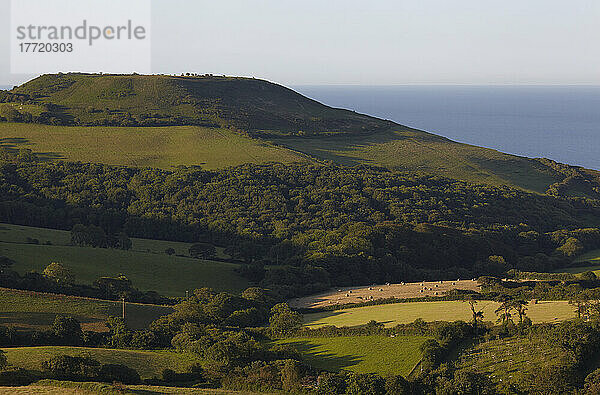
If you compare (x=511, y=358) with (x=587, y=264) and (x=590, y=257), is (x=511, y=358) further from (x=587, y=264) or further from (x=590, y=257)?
(x=590, y=257)

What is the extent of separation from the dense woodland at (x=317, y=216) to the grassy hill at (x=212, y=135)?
1228 cm

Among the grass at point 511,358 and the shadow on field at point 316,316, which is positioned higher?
the grass at point 511,358

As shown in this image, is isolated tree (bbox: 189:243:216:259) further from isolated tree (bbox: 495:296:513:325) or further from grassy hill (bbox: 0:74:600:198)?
isolated tree (bbox: 495:296:513:325)

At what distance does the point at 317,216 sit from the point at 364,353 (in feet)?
234

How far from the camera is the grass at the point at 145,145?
14175 cm

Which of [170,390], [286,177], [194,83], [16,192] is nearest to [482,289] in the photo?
[170,390]

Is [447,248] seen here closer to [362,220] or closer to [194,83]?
[362,220]

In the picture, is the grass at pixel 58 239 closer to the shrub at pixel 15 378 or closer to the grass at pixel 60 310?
the grass at pixel 60 310

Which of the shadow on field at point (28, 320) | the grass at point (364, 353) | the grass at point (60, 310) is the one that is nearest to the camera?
the grass at point (364, 353)

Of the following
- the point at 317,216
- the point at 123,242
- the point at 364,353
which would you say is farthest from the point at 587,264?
the point at 123,242

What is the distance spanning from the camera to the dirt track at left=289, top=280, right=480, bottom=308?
73.1 metres

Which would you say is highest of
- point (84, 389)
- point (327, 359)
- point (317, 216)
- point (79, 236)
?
point (317, 216)

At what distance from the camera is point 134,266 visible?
8312 centimetres

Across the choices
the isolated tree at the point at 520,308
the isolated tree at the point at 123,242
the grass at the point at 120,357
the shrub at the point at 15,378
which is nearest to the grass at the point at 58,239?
the isolated tree at the point at 123,242
